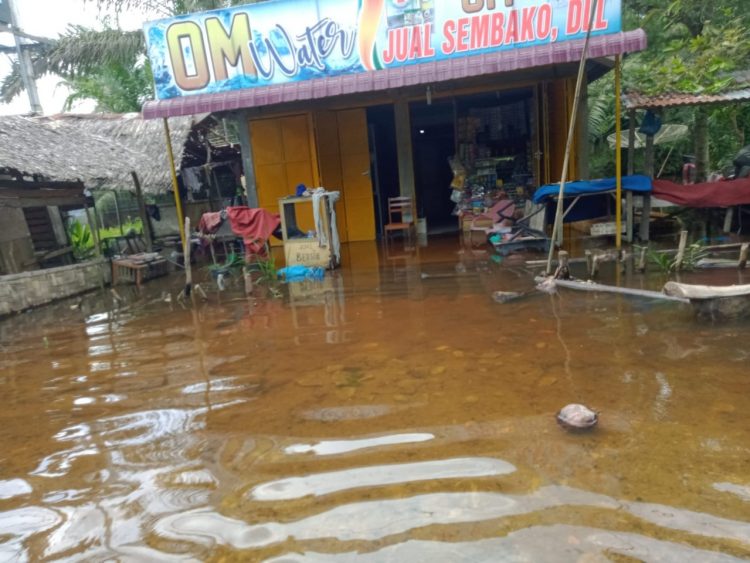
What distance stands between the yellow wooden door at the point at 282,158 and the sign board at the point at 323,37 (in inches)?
79.4

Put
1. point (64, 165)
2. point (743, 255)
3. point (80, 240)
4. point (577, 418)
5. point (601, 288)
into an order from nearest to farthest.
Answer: point (577, 418) < point (601, 288) < point (743, 255) < point (64, 165) < point (80, 240)

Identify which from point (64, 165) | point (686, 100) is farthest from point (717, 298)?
point (64, 165)

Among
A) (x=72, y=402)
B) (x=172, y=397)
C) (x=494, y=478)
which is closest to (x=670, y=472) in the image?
(x=494, y=478)

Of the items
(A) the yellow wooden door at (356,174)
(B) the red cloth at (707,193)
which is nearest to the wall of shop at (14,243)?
(A) the yellow wooden door at (356,174)

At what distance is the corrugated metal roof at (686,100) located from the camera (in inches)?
328

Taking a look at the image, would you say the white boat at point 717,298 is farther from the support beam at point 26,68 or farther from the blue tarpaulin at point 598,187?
the support beam at point 26,68

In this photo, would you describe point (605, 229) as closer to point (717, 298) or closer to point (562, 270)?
point (562, 270)

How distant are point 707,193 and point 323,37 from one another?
6.65 m

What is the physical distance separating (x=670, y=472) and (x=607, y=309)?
2929 millimetres

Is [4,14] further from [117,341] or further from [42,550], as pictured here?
[42,550]

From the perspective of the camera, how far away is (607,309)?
17.7 feet

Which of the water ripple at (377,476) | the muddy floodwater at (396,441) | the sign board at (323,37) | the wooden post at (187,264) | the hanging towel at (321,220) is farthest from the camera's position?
the hanging towel at (321,220)

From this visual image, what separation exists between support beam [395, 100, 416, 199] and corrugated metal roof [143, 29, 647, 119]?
2.42m

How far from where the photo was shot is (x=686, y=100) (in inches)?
332
